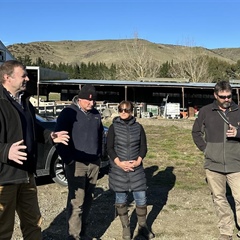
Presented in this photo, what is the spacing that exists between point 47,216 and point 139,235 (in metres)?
1.52

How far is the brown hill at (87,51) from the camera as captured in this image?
486ft

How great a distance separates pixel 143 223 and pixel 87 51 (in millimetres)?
170988

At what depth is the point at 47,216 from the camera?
529 cm

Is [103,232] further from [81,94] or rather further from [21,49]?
[21,49]

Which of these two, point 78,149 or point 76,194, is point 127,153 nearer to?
point 78,149

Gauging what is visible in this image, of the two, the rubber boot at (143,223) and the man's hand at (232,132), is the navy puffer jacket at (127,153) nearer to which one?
the rubber boot at (143,223)

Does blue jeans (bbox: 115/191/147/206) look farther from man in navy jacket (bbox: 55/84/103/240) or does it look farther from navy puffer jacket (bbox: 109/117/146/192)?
man in navy jacket (bbox: 55/84/103/240)

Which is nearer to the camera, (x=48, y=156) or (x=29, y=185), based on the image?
(x=29, y=185)

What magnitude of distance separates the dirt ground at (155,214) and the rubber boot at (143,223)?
0.34ft

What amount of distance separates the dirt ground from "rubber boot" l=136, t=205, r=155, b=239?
0.10 meters

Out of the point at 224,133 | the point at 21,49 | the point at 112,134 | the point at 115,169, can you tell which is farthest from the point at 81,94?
the point at 21,49

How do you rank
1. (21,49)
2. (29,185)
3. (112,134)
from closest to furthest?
(29,185), (112,134), (21,49)

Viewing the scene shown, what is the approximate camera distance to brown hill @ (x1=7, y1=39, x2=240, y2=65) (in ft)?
486

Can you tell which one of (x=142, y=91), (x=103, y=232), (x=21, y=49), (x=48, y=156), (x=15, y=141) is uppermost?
(x=21, y=49)
